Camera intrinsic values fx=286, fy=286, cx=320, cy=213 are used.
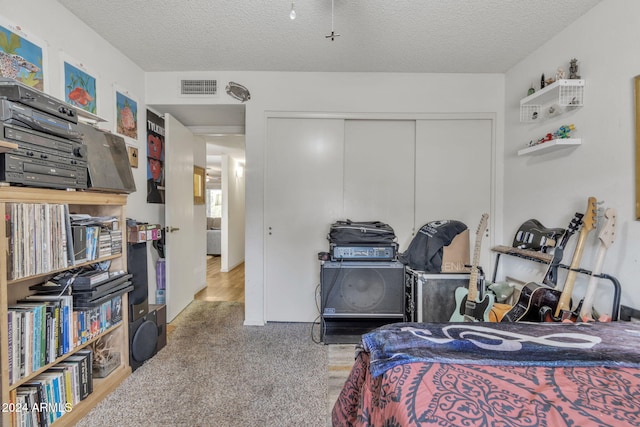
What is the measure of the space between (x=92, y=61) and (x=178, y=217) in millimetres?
1393

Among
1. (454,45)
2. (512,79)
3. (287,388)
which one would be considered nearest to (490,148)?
(512,79)

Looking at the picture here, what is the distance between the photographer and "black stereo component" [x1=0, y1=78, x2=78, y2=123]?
1187 mm

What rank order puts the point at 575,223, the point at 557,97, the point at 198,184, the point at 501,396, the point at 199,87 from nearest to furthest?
1. the point at 501,396
2. the point at 575,223
3. the point at 557,97
4. the point at 199,87
5. the point at 198,184

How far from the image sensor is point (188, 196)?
121 inches

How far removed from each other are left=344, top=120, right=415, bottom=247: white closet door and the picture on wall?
1972 mm

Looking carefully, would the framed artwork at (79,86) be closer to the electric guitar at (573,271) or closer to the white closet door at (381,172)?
the white closet door at (381,172)

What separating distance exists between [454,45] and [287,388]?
2.65 meters

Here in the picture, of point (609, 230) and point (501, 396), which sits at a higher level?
point (609, 230)

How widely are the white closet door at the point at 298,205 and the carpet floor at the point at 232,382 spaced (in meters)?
0.32

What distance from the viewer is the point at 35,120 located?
4.13ft

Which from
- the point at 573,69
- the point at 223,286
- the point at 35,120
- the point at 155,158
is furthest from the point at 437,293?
the point at 223,286

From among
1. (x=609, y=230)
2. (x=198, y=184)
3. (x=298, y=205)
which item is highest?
(x=198, y=184)

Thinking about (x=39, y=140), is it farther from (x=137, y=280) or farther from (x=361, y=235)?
(x=361, y=235)

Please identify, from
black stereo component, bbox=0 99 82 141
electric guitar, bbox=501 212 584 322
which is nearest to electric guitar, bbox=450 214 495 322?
electric guitar, bbox=501 212 584 322
